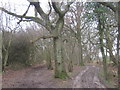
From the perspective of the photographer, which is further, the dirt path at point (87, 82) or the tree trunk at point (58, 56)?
the tree trunk at point (58, 56)

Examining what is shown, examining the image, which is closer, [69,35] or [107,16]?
[107,16]

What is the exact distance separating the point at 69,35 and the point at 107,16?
42.3 ft

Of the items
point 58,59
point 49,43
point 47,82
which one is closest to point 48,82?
point 47,82

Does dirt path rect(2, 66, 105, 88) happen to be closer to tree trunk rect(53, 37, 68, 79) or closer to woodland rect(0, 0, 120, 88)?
woodland rect(0, 0, 120, 88)

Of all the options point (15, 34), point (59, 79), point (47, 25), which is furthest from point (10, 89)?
point (15, 34)

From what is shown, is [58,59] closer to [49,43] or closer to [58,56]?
[58,56]

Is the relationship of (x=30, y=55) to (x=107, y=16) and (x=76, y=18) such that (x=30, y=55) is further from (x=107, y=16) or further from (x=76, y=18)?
(x=107, y=16)

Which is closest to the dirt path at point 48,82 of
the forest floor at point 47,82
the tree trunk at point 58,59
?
the forest floor at point 47,82

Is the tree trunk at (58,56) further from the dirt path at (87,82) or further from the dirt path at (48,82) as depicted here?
the dirt path at (87,82)

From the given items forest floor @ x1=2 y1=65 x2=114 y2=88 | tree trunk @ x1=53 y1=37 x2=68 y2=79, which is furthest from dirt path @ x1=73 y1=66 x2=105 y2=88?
tree trunk @ x1=53 y1=37 x2=68 y2=79

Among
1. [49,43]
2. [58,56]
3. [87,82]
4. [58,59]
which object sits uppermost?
[49,43]

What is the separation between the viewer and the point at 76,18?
76.0 feet

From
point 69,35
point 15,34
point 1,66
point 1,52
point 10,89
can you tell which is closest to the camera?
point 10,89

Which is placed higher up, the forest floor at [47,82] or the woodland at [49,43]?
the woodland at [49,43]
